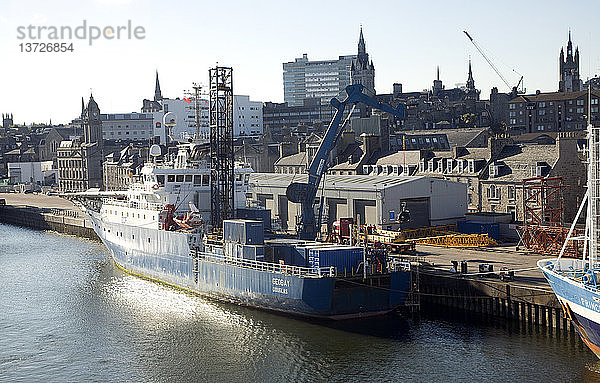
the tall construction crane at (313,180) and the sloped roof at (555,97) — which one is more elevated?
the sloped roof at (555,97)

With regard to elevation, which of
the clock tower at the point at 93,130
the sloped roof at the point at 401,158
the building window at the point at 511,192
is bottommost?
the building window at the point at 511,192

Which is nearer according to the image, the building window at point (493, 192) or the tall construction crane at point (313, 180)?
the tall construction crane at point (313, 180)

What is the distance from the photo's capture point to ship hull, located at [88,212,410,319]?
37750mm

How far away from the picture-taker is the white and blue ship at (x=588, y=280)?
30172 millimetres

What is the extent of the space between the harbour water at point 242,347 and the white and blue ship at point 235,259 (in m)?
1.00

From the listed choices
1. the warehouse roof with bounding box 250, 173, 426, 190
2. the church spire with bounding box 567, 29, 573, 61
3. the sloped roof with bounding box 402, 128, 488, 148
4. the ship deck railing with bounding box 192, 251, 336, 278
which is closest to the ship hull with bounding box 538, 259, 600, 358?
the ship deck railing with bounding box 192, 251, 336, 278

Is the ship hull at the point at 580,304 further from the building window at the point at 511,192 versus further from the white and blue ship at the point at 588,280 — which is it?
the building window at the point at 511,192

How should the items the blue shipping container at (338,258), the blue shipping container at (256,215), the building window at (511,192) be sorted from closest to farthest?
the blue shipping container at (338,258), the blue shipping container at (256,215), the building window at (511,192)

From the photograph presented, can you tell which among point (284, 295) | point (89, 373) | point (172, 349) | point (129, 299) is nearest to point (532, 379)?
point (284, 295)

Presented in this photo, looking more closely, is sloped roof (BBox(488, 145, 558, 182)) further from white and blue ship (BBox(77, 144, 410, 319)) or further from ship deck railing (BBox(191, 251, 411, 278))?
ship deck railing (BBox(191, 251, 411, 278))

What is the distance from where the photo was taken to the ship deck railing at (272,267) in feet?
125

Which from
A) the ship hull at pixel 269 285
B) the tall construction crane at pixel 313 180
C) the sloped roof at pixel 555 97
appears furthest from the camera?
the sloped roof at pixel 555 97

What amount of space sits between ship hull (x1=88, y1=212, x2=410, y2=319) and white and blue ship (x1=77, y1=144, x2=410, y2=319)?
0.17 ft

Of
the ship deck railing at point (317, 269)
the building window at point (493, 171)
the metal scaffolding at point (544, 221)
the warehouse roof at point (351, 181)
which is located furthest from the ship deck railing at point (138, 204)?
the building window at point (493, 171)
